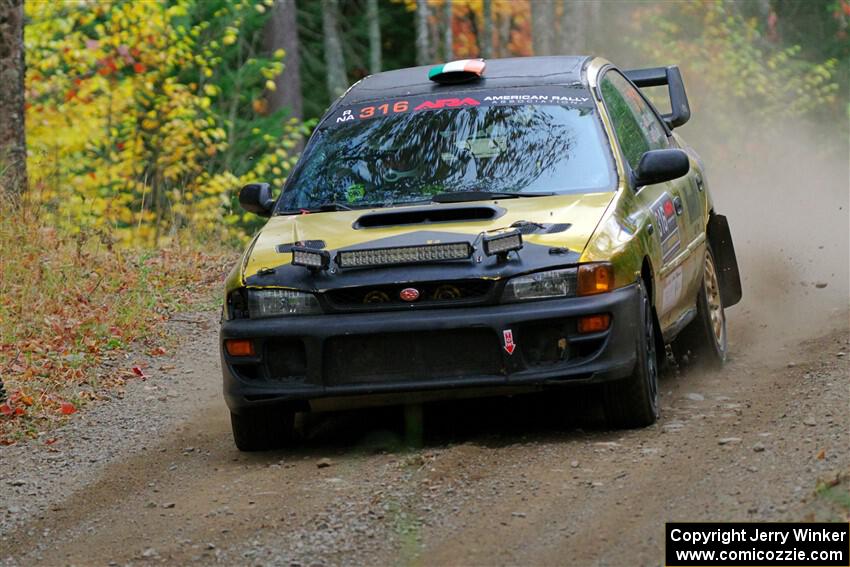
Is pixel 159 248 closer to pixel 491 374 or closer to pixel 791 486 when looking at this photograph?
pixel 491 374

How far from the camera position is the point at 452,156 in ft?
25.5

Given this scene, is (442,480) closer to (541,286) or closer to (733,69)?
(541,286)

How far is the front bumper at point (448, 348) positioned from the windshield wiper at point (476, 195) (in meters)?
0.86

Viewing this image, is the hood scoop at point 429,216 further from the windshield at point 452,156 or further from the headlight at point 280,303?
the headlight at point 280,303

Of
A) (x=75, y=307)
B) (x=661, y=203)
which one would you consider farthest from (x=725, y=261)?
(x=75, y=307)

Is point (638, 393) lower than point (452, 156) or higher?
lower

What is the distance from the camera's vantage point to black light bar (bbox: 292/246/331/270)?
6809 mm

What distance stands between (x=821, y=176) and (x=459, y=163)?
879 inches

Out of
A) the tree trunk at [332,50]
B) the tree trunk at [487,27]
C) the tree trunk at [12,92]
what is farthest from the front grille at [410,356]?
the tree trunk at [487,27]

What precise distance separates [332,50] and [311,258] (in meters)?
26.9

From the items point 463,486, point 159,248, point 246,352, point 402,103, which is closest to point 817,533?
point 463,486

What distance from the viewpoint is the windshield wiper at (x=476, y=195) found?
7434 millimetres

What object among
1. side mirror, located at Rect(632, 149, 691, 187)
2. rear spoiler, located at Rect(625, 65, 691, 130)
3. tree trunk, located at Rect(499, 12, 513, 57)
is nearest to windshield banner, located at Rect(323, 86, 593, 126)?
side mirror, located at Rect(632, 149, 691, 187)

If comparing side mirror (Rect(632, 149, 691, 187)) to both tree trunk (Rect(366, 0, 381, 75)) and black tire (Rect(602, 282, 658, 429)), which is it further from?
tree trunk (Rect(366, 0, 381, 75))
